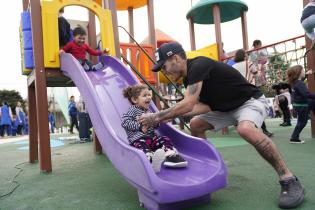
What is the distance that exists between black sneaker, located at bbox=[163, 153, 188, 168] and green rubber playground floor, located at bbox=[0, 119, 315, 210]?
0.37 m

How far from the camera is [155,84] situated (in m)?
7.98

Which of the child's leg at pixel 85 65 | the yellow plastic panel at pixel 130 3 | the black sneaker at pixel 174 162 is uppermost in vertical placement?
the yellow plastic panel at pixel 130 3

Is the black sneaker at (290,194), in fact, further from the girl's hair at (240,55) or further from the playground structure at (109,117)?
the girl's hair at (240,55)

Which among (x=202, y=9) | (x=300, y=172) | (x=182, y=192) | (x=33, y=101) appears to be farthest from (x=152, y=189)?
(x=202, y=9)

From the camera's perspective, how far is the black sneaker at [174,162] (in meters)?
2.70

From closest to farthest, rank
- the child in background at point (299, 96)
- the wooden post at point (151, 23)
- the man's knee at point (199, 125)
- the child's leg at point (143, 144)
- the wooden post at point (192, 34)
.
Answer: the child's leg at point (143, 144) → the man's knee at point (199, 125) → the child in background at point (299, 96) → the wooden post at point (151, 23) → the wooden post at point (192, 34)

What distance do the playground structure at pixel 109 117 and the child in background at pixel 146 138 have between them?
110 mm

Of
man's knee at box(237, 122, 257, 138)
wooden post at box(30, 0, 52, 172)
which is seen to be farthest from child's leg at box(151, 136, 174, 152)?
wooden post at box(30, 0, 52, 172)

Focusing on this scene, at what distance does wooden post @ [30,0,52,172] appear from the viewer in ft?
Answer: 14.6

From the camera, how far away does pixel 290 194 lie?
2.41 m

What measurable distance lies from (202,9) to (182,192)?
10351 millimetres

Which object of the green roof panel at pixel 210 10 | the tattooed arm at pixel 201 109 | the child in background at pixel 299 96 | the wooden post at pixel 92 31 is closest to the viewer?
the tattooed arm at pixel 201 109

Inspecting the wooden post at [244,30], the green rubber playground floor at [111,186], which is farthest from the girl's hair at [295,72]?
the wooden post at [244,30]

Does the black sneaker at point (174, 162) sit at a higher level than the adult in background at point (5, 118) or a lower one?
lower
